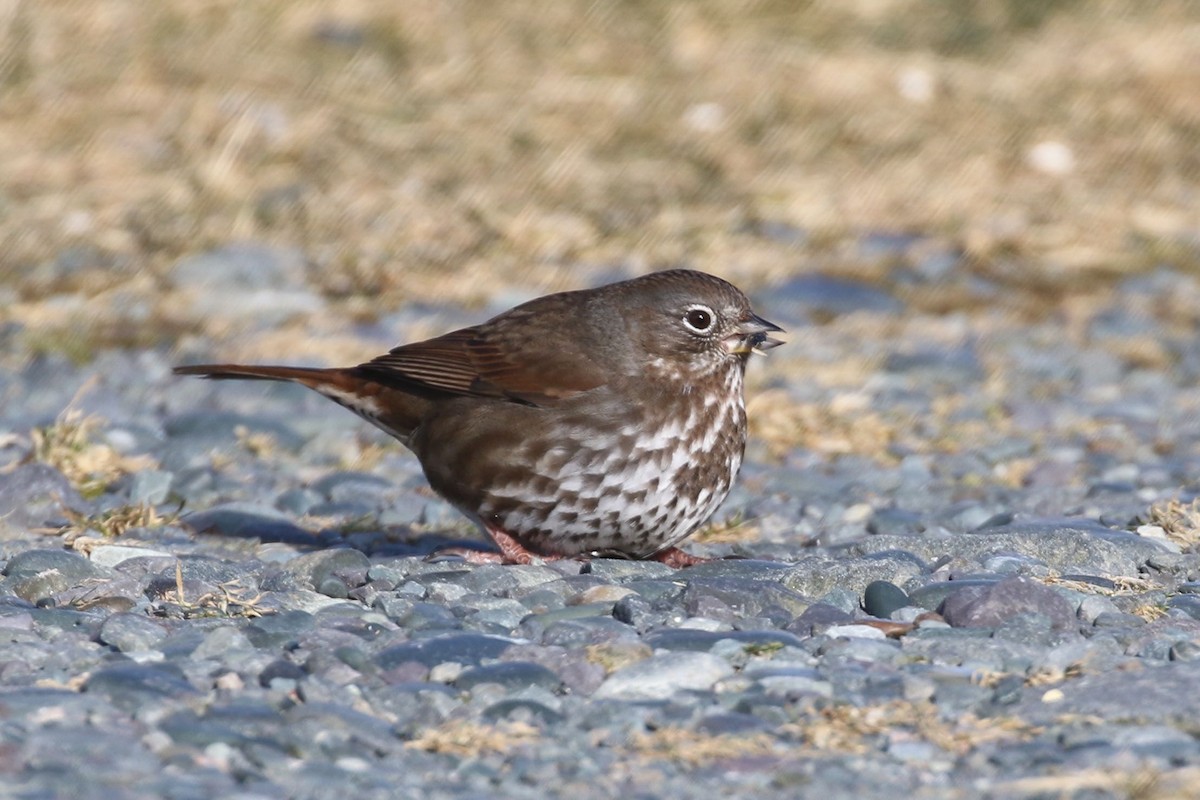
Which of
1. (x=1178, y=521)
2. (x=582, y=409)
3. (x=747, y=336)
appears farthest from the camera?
(x=747, y=336)

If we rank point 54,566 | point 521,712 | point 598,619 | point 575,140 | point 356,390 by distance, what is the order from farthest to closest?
1. point 575,140
2. point 356,390
3. point 54,566
4. point 598,619
5. point 521,712

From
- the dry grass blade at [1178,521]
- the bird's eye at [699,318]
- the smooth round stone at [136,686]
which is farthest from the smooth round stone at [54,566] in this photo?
the dry grass blade at [1178,521]

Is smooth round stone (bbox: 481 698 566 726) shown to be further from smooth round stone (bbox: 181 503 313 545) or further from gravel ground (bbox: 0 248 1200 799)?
smooth round stone (bbox: 181 503 313 545)

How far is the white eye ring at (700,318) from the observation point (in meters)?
6.29

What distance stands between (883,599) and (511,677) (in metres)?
1.21

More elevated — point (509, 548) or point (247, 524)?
point (509, 548)

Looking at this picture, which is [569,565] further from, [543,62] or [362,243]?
[543,62]

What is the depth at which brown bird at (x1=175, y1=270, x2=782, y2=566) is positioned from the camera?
5.93m

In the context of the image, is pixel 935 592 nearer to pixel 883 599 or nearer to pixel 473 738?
pixel 883 599

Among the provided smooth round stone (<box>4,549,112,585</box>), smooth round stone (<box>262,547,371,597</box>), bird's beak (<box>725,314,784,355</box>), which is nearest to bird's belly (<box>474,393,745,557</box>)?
bird's beak (<box>725,314,784,355</box>)

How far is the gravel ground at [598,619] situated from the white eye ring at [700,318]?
773 millimetres

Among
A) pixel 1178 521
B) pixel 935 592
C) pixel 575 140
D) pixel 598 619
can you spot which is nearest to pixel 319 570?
pixel 598 619

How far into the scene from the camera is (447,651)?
462 cm

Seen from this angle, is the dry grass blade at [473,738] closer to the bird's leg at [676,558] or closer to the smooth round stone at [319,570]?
the smooth round stone at [319,570]
